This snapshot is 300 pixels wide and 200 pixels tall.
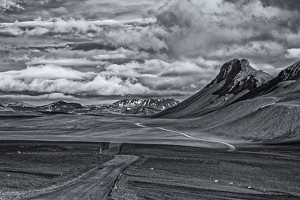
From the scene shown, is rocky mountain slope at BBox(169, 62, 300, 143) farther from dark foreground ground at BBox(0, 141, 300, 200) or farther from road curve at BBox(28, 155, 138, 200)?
road curve at BBox(28, 155, 138, 200)

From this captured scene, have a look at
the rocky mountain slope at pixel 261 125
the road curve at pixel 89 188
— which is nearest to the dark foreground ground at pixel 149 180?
the road curve at pixel 89 188

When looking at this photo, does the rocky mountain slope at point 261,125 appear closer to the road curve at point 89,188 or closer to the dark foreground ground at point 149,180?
the dark foreground ground at point 149,180

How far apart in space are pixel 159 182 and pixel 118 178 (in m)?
4.32

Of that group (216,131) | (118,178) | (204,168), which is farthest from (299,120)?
(118,178)

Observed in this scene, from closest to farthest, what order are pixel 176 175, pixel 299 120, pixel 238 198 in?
pixel 238 198 < pixel 176 175 < pixel 299 120

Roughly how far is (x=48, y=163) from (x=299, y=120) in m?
105

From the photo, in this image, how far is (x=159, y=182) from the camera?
4291cm

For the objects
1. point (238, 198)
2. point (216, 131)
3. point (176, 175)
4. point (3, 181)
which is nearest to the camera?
point (238, 198)

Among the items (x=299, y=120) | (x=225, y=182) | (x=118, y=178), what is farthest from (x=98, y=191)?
(x=299, y=120)

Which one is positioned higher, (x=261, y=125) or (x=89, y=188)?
(x=261, y=125)

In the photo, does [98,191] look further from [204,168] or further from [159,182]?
[204,168]

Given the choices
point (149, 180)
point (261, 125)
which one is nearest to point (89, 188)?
point (149, 180)

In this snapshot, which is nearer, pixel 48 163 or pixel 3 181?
pixel 3 181

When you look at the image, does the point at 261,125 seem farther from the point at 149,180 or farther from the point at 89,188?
the point at 89,188
